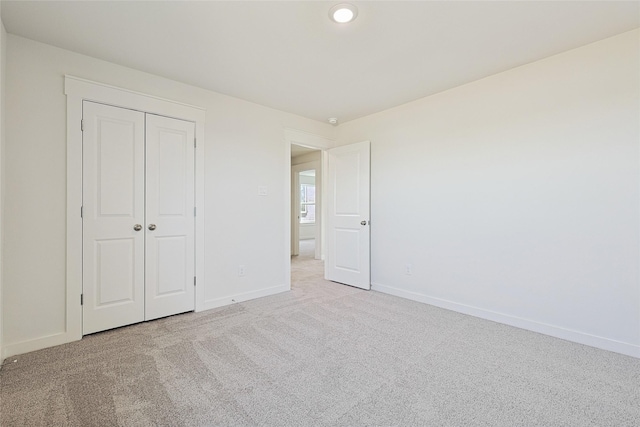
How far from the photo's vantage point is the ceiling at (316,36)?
1869 mm

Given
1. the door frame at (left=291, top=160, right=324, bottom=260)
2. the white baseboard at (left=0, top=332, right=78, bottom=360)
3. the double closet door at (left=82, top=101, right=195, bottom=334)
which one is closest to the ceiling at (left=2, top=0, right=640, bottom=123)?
the double closet door at (left=82, top=101, right=195, bottom=334)

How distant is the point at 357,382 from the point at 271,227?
2.29 m

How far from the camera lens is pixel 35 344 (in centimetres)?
222

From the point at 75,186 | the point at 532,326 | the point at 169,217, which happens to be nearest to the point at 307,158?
the point at 169,217

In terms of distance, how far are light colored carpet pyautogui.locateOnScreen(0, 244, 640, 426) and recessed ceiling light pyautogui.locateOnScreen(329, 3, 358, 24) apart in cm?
240

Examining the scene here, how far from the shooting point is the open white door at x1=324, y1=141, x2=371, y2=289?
156 inches

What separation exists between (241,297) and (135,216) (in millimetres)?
1455

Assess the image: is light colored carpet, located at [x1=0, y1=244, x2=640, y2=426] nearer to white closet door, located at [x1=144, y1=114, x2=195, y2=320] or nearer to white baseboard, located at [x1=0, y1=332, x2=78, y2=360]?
white baseboard, located at [x1=0, y1=332, x2=78, y2=360]

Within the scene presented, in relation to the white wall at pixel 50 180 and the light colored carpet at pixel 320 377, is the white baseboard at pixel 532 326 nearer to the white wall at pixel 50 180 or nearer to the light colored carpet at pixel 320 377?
the light colored carpet at pixel 320 377

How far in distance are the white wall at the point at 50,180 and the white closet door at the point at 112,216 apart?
0.17 meters

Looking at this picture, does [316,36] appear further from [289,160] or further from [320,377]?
[320,377]

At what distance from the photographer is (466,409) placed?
5.18 ft

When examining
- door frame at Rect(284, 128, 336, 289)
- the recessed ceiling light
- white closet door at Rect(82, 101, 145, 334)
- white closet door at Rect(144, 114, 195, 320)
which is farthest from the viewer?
door frame at Rect(284, 128, 336, 289)

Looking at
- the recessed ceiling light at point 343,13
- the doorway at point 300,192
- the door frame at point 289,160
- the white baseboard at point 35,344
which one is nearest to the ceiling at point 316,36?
the recessed ceiling light at point 343,13
